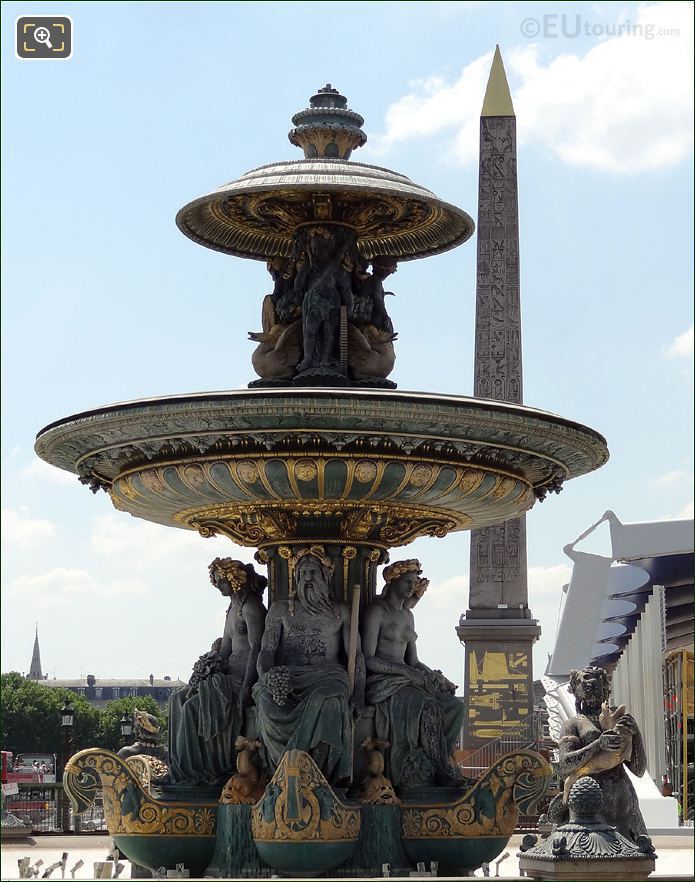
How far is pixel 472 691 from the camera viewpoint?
47.8 meters

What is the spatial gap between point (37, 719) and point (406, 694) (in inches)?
2701

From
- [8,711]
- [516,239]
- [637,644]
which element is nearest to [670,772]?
[637,644]

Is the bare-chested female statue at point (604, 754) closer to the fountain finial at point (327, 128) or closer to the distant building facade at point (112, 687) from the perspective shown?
the fountain finial at point (327, 128)

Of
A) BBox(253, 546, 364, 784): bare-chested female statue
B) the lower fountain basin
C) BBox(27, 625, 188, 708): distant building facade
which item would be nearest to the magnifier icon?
the lower fountain basin

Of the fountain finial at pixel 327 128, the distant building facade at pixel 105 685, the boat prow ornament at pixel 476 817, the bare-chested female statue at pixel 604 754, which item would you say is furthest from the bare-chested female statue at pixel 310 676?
the distant building facade at pixel 105 685

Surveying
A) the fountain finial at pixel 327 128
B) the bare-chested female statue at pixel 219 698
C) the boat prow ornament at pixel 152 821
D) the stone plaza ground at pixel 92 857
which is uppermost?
the fountain finial at pixel 327 128

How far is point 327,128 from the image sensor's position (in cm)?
1211

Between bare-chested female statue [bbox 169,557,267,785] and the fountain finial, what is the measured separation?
9.96ft

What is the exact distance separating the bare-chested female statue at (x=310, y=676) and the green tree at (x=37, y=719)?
215ft

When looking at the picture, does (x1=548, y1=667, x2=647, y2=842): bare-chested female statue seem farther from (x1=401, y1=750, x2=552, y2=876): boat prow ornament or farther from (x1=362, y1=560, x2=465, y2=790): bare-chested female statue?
(x1=362, y1=560, x2=465, y2=790): bare-chested female statue

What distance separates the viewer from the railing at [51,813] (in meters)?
23.1

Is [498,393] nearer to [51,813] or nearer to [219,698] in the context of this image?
[51,813]

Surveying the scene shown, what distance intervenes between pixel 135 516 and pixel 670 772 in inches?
1158

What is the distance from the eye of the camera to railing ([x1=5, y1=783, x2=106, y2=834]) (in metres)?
23.1
